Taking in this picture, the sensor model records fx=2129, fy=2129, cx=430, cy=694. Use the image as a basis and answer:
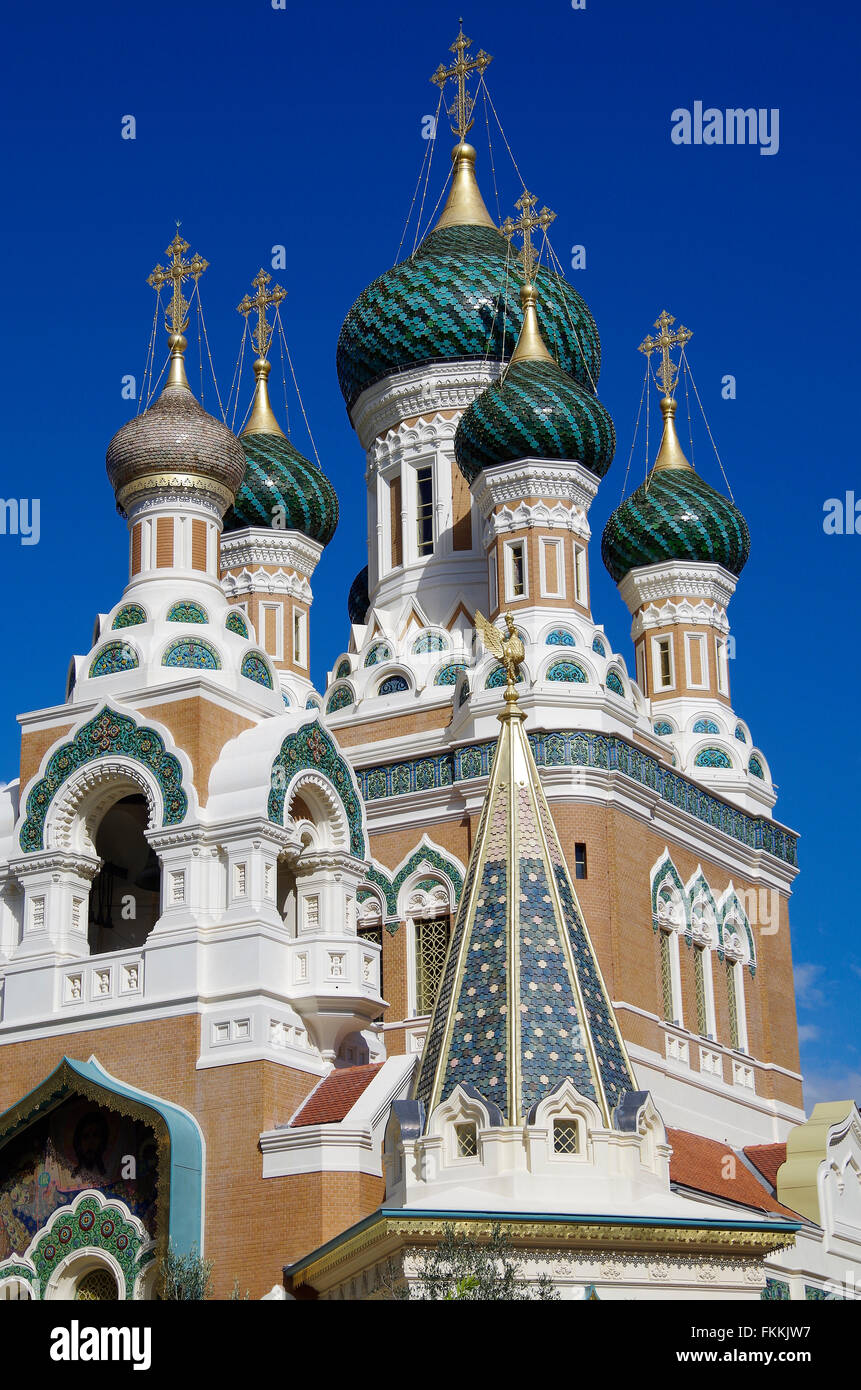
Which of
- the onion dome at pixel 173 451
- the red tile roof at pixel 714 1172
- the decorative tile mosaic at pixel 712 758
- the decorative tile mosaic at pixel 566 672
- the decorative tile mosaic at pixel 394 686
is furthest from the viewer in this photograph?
the decorative tile mosaic at pixel 712 758

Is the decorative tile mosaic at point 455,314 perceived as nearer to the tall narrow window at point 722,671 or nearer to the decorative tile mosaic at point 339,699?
the tall narrow window at point 722,671

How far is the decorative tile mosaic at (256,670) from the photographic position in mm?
15703

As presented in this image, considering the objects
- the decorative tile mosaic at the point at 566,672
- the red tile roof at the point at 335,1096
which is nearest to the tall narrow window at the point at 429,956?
the decorative tile mosaic at the point at 566,672

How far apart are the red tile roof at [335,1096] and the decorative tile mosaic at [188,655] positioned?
318 centimetres

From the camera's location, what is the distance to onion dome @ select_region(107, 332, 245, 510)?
16250 millimetres

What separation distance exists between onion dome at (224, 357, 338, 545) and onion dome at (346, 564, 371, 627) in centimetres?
56

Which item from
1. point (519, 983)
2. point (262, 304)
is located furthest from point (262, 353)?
point (519, 983)

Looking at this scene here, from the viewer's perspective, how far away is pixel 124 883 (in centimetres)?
1633

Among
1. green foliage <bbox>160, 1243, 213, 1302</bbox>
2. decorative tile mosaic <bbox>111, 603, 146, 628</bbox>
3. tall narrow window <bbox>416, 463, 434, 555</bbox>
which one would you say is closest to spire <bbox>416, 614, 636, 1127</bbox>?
green foliage <bbox>160, 1243, 213, 1302</bbox>

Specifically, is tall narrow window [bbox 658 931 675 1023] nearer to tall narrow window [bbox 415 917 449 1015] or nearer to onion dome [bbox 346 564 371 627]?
tall narrow window [bbox 415 917 449 1015]

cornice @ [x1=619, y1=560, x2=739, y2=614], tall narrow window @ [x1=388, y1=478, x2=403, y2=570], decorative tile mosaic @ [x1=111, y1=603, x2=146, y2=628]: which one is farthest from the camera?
cornice @ [x1=619, y1=560, x2=739, y2=614]

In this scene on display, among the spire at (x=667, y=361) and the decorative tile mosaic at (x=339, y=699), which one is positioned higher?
the spire at (x=667, y=361)

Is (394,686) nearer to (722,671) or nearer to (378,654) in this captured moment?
(378,654)
